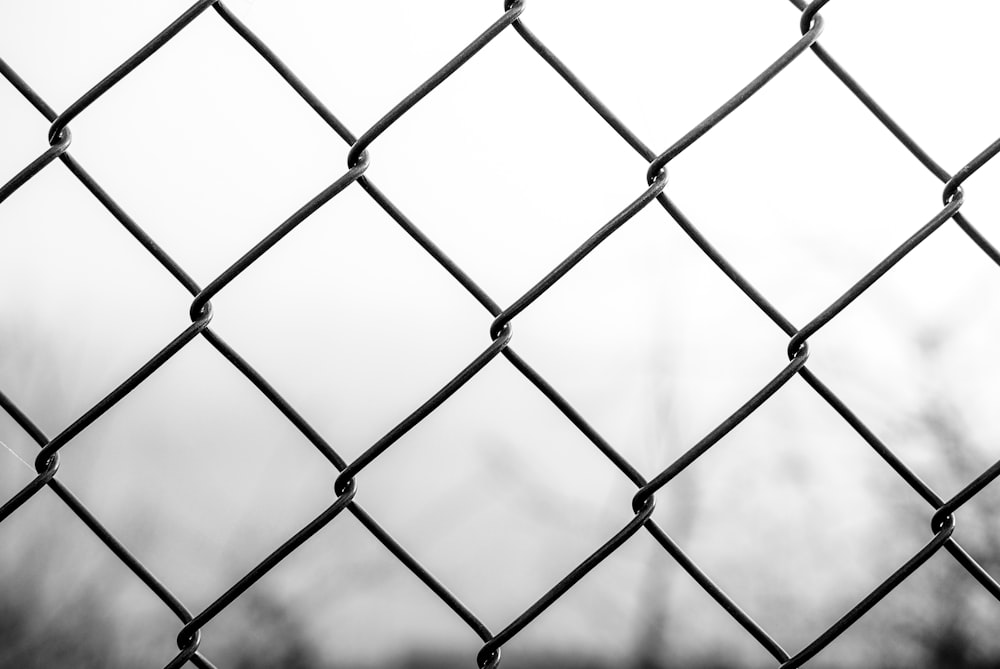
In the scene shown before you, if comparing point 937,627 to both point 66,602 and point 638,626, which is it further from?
point 66,602

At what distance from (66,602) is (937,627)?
168 cm

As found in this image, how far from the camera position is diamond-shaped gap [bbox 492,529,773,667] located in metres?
1.61

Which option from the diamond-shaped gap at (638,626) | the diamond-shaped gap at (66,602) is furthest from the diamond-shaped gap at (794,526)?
the diamond-shaped gap at (66,602)

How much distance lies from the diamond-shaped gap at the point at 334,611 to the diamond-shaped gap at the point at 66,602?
0.45 ft

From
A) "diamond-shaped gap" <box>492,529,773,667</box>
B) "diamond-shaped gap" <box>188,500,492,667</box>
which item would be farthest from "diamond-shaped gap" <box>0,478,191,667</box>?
"diamond-shaped gap" <box>492,529,773,667</box>

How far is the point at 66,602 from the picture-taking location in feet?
4.70

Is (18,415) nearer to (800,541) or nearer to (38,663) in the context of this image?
(38,663)

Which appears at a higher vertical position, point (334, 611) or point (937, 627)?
point (334, 611)

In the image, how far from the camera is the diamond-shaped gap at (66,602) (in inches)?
55.5

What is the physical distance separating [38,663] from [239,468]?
485mm

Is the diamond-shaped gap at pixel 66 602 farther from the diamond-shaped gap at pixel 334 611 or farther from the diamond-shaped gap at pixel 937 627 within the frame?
the diamond-shaped gap at pixel 937 627

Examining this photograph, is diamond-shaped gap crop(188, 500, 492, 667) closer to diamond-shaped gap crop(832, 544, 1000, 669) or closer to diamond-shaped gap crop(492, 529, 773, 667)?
diamond-shaped gap crop(492, 529, 773, 667)

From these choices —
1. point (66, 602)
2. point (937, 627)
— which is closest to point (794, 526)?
point (937, 627)

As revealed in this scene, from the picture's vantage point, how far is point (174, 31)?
47cm
